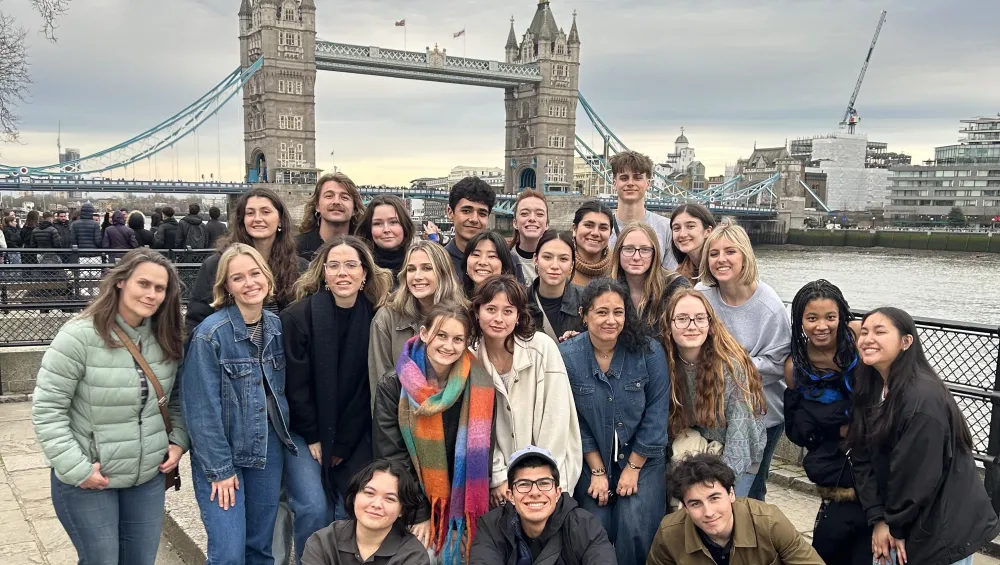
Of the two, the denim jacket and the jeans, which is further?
the jeans

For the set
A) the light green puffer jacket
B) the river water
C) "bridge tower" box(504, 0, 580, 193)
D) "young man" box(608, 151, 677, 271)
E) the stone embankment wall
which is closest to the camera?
the light green puffer jacket

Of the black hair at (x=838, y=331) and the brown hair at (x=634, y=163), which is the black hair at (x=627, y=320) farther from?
the brown hair at (x=634, y=163)

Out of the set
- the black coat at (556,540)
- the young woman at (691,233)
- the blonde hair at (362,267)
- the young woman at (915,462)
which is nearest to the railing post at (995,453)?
the young woman at (915,462)

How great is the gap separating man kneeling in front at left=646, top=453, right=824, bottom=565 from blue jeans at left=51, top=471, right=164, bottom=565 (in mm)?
1628

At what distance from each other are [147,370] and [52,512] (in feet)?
5.15

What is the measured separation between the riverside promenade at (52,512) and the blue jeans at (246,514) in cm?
59

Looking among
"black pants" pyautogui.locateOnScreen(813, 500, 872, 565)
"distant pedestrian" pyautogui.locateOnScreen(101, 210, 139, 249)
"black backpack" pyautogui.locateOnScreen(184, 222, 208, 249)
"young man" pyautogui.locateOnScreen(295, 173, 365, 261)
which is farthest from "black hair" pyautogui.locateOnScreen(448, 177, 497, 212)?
"distant pedestrian" pyautogui.locateOnScreen(101, 210, 139, 249)

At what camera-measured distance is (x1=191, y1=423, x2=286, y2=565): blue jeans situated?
2.52 meters

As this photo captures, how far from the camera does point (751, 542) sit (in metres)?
2.36

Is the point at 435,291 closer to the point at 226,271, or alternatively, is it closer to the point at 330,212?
the point at 226,271

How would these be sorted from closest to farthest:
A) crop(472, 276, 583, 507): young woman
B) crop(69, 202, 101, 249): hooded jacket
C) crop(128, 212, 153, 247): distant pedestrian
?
crop(472, 276, 583, 507): young woman, crop(69, 202, 101, 249): hooded jacket, crop(128, 212, 153, 247): distant pedestrian

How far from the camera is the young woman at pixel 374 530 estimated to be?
230 cm

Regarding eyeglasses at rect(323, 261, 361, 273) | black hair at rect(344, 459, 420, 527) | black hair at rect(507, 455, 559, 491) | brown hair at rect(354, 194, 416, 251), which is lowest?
black hair at rect(344, 459, 420, 527)

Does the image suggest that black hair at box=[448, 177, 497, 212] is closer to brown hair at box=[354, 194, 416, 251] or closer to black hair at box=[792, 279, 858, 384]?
brown hair at box=[354, 194, 416, 251]
